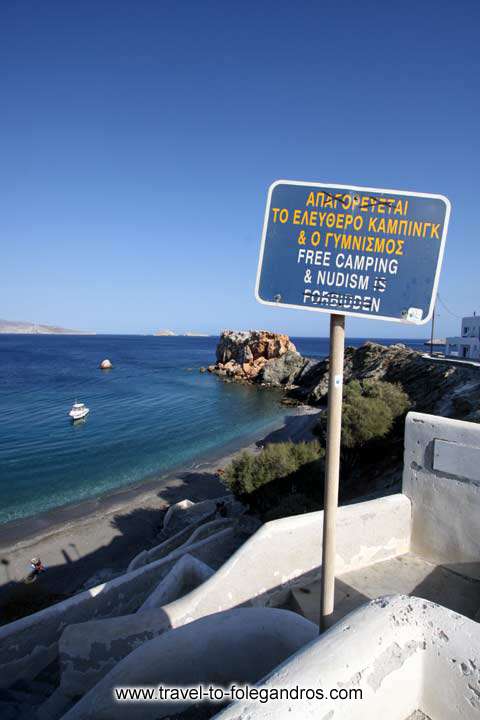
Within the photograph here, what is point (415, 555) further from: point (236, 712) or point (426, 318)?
point (236, 712)

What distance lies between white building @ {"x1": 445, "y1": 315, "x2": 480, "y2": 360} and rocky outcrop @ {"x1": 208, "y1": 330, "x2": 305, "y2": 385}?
68.3 feet

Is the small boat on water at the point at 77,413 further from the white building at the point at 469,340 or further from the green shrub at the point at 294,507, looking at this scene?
the white building at the point at 469,340

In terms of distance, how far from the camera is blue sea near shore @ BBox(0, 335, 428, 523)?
21797mm

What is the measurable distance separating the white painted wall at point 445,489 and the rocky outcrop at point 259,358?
5354 cm

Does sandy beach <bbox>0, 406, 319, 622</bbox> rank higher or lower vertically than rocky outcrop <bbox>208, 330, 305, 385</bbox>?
lower

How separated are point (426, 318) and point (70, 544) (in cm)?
1779

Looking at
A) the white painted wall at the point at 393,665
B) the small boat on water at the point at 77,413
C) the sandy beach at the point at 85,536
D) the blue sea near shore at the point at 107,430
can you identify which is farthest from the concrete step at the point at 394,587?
the small boat on water at the point at 77,413

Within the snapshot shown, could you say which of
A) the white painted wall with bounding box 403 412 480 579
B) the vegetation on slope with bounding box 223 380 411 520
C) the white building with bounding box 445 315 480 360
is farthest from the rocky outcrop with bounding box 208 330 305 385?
the white painted wall with bounding box 403 412 480 579

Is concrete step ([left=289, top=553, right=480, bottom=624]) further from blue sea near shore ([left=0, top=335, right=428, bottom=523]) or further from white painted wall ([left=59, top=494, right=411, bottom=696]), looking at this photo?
blue sea near shore ([left=0, top=335, right=428, bottom=523])

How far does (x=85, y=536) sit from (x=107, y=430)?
16.0 m

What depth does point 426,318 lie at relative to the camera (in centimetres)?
211

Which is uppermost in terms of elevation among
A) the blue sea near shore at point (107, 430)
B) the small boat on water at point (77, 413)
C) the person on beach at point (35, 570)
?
the small boat on water at point (77, 413)

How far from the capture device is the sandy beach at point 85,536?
1373 centimetres

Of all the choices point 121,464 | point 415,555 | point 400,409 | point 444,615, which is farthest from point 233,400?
point 444,615
